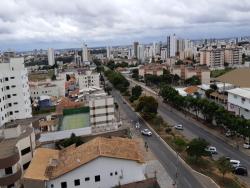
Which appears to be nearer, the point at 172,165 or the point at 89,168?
the point at 89,168

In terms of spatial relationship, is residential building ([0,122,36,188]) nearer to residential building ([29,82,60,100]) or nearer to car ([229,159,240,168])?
car ([229,159,240,168])

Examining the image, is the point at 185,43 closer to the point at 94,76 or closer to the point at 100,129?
the point at 94,76

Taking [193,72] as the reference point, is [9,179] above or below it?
below

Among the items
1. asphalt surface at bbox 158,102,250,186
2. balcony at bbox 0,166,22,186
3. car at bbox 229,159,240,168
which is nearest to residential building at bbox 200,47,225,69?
asphalt surface at bbox 158,102,250,186

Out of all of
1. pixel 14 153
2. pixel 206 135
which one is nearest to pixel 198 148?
pixel 206 135

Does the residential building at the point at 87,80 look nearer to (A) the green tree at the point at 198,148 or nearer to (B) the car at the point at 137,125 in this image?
(B) the car at the point at 137,125

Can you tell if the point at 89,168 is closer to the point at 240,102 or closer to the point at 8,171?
the point at 8,171
